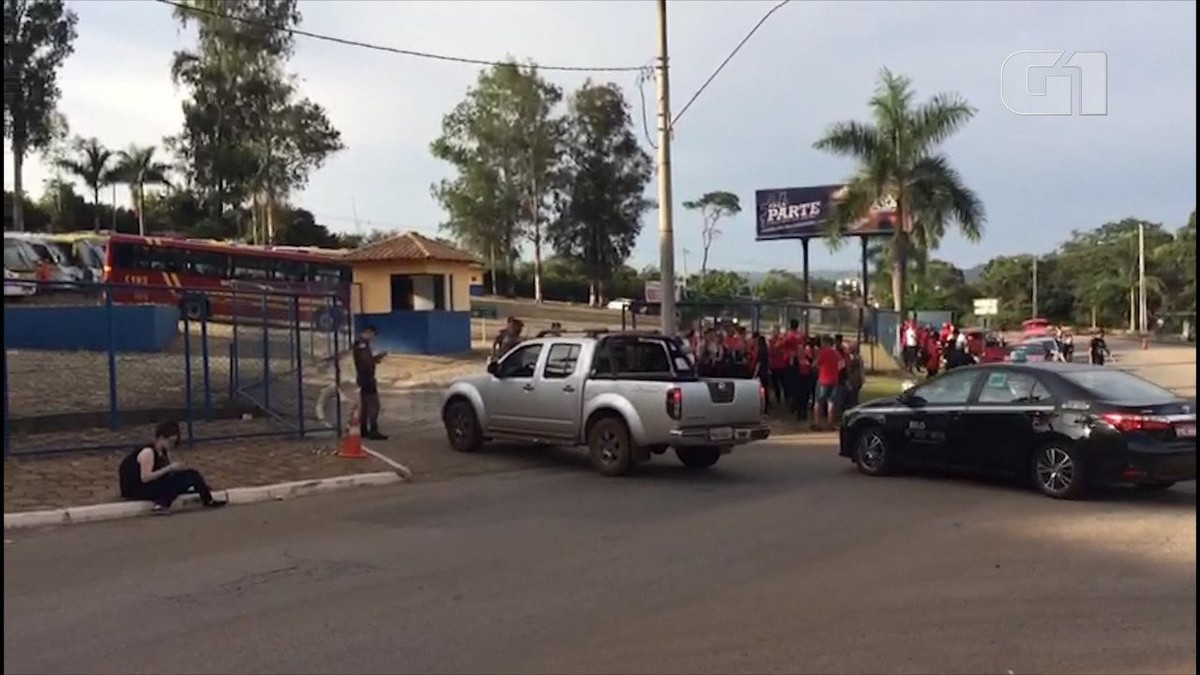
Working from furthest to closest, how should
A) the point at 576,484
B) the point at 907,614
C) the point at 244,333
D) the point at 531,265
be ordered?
the point at 531,265 < the point at 244,333 < the point at 576,484 < the point at 907,614

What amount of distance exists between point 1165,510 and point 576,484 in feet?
19.7

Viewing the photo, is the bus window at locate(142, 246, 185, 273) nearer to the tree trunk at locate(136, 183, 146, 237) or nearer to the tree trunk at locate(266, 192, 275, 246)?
the tree trunk at locate(266, 192, 275, 246)

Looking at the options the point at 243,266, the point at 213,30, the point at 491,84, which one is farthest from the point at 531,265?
the point at 243,266

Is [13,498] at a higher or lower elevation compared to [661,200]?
lower

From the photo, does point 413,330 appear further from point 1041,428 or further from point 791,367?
point 1041,428

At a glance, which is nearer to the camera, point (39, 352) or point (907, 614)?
point (907, 614)

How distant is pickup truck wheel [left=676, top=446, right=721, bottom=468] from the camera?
15297mm

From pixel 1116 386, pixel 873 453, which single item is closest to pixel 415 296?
A: pixel 873 453

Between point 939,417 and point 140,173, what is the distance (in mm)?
64272

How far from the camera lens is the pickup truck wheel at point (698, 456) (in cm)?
1530

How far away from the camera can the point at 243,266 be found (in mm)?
43094

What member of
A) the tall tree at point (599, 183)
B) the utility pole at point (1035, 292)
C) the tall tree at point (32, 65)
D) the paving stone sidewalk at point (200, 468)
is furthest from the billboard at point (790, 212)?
the utility pole at point (1035, 292)

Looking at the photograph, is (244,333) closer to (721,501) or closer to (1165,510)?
(721,501)

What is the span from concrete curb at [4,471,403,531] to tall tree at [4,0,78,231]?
41.7 meters
